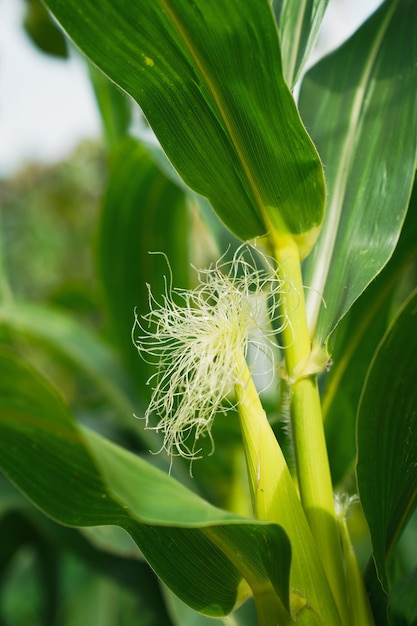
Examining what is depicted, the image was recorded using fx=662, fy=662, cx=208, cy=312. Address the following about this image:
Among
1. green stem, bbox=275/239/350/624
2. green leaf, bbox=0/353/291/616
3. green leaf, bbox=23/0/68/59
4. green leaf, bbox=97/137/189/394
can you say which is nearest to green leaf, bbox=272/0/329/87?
green stem, bbox=275/239/350/624

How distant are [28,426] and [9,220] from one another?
4.48 m

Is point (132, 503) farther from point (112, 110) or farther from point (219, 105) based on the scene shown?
point (112, 110)

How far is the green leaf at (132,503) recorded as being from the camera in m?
0.29

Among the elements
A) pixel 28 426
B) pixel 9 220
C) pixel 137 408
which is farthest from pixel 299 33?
pixel 9 220

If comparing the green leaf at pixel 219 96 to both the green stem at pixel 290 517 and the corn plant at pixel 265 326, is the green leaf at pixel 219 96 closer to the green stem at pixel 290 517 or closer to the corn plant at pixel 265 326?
the corn plant at pixel 265 326

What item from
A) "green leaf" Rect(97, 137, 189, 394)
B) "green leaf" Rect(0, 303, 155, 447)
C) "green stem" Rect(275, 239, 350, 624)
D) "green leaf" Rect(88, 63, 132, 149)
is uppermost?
"green leaf" Rect(88, 63, 132, 149)

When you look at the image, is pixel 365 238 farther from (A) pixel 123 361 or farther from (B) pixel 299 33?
(A) pixel 123 361

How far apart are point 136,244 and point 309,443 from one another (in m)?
0.70

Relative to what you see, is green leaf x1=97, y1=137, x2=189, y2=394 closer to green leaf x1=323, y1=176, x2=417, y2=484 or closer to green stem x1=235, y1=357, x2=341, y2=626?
green leaf x1=323, y1=176, x2=417, y2=484

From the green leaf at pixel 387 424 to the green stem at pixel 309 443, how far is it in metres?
0.02

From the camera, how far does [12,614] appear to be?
1.58 meters

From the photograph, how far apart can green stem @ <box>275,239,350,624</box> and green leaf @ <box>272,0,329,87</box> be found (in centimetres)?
15

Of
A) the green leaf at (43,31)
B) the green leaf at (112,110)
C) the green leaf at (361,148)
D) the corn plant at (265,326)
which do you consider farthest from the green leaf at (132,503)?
the green leaf at (43,31)

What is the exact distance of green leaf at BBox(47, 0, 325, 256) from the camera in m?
0.37
